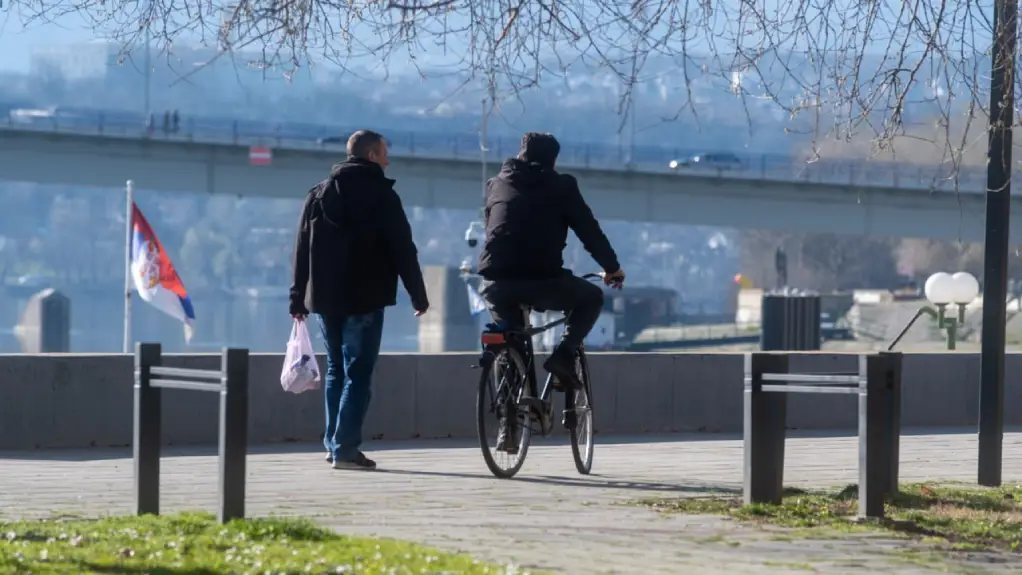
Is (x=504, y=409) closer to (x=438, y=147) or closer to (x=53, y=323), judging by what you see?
(x=438, y=147)

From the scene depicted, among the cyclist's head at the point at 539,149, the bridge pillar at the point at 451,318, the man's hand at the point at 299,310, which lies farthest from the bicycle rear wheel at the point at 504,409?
the bridge pillar at the point at 451,318

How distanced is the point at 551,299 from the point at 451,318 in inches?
2893

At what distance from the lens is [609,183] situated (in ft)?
200

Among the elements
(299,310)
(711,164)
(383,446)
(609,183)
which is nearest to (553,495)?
(299,310)

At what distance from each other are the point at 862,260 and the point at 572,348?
127579 millimetres

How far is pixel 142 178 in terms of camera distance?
5681 centimetres

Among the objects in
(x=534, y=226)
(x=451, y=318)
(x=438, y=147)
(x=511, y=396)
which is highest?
(x=438, y=147)

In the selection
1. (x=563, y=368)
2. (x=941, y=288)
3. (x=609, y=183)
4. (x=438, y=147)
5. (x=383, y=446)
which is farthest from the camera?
(x=438, y=147)

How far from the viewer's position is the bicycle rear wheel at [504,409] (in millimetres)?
8852

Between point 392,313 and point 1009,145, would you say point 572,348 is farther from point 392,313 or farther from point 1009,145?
point 392,313

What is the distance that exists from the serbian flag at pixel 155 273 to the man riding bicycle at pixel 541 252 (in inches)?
608

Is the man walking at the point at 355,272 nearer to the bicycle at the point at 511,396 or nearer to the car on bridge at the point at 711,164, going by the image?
the bicycle at the point at 511,396

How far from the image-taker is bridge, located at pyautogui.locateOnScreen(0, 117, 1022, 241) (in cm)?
5669

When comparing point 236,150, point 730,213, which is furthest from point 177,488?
point 730,213
